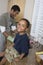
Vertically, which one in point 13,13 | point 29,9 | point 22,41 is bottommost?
point 22,41

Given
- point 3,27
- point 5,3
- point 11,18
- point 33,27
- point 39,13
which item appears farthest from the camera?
point 5,3

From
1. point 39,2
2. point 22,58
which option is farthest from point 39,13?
point 22,58

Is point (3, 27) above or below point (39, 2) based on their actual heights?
below

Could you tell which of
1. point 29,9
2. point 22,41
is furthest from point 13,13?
point 22,41

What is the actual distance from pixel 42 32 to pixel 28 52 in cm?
32

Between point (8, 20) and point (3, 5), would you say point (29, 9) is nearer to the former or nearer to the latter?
point (8, 20)

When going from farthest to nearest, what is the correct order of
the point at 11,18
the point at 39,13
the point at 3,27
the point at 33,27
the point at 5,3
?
the point at 5,3
the point at 11,18
the point at 3,27
the point at 33,27
the point at 39,13

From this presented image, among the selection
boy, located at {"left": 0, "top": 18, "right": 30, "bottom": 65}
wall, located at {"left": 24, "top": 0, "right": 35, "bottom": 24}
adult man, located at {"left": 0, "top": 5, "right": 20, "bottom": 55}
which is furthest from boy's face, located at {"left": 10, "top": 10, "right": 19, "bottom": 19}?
boy, located at {"left": 0, "top": 18, "right": 30, "bottom": 65}

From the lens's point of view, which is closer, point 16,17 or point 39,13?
point 39,13

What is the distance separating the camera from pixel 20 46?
1.83 m

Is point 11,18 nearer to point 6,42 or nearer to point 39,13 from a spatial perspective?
point 6,42

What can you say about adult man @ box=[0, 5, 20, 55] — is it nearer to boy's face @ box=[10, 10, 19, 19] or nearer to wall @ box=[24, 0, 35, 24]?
boy's face @ box=[10, 10, 19, 19]

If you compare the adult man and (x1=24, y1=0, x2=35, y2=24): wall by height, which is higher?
(x1=24, y1=0, x2=35, y2=24): wall

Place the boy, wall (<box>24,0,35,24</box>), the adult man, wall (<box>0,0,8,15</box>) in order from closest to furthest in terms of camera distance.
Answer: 1. the boy
2. wall (<box>24,0,35,24</box>)
3. the adult man
4. wall (<box>0,0,8,15</box>)
